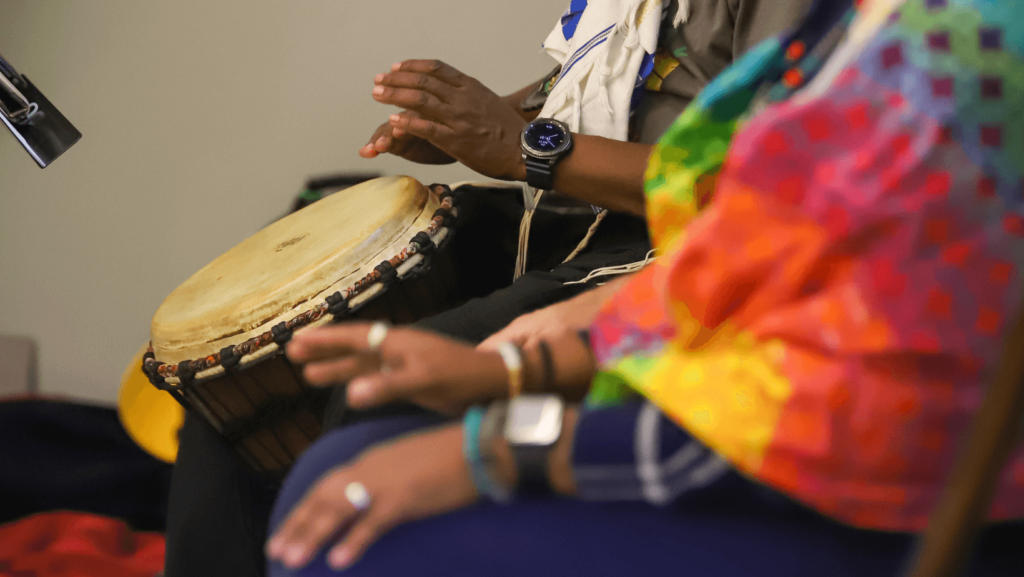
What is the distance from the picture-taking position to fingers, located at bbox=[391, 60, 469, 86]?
2.75 ft

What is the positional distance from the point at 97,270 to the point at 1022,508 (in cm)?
197

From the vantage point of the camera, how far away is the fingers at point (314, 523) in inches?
15.7

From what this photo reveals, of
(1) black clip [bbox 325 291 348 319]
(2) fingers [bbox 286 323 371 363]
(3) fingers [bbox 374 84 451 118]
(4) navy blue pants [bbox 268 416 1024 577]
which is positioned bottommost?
(4) navy blue pants [bbox 268 416 1024 577]

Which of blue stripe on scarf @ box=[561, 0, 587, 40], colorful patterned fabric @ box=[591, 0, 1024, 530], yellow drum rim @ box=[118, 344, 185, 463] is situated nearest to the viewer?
colorful patterned fabric @ box=[591, 0, 1024, 530]

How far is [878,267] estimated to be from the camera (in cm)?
34

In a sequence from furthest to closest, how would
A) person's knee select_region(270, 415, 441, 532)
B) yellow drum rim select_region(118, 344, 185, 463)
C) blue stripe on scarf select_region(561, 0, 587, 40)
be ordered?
yellow drum rim select_region(118, 344, 185, 463)
blue stripe on scarf select_region(561, 0, 587, 40)
person's knee select_region(270, 415, 441, 532)

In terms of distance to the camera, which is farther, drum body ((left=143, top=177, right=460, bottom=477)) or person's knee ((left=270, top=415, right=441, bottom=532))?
drum body ((left=143, top=177, right=460, bottom=477))

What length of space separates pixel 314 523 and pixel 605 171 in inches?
21.7

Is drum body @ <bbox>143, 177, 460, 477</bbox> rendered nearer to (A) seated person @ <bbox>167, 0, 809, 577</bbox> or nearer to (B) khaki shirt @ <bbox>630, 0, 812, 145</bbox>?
(A) seated person @ <bbox>167, 0, 809, 577</bbox>

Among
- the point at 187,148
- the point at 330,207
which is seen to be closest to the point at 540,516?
the point at 330,207

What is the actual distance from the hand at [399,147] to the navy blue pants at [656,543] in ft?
2.12

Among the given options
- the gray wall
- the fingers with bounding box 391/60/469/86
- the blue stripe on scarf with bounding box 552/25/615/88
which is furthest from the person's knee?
the gray wall

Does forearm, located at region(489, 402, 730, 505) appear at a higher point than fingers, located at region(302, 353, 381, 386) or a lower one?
lower

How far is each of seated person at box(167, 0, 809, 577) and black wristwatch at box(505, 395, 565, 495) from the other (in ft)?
0.95
